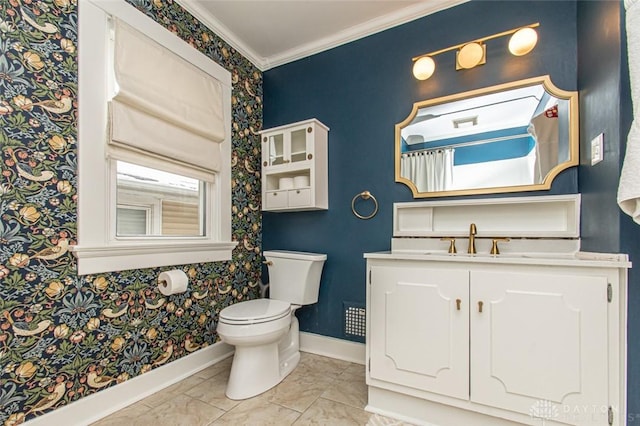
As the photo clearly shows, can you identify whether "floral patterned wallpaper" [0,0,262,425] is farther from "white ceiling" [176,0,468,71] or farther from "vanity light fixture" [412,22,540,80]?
"vanity light fixture" [412,22,540,80]

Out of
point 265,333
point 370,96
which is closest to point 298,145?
point 370,96

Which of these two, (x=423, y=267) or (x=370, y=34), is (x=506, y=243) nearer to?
(x=423, y=267)

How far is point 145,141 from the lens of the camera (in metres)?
1.65

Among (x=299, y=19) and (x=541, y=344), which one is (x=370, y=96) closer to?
(x=299, y=19)

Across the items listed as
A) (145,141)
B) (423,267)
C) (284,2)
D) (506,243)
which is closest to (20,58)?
(145,141)

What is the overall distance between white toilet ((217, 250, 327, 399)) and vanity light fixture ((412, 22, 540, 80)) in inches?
57.3

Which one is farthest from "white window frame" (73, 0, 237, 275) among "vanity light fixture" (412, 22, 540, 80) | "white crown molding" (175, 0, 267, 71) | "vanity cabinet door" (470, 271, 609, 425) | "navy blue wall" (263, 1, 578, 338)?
"vanity cabinet door" (470, 271, 609, 425)

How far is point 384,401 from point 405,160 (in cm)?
145

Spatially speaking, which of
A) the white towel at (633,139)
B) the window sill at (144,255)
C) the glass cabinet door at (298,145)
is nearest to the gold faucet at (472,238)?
the white towel at (633,139)

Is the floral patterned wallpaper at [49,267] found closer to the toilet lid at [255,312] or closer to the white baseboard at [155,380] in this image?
the white baseboard at [155,380]

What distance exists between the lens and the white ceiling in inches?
78.1

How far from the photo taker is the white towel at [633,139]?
94 cm

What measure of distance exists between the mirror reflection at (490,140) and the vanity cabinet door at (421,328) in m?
0.69

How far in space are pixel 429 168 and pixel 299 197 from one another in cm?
93
